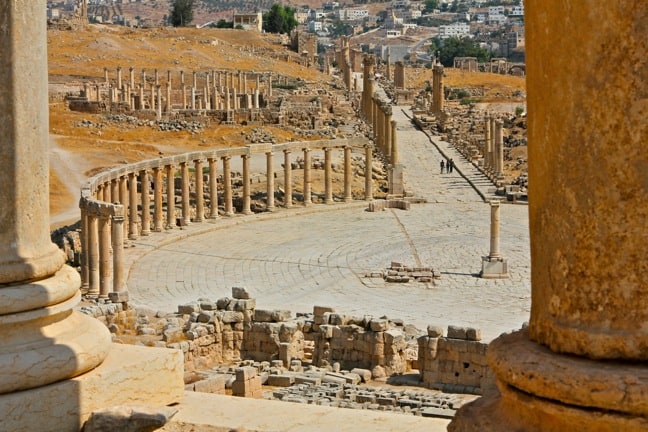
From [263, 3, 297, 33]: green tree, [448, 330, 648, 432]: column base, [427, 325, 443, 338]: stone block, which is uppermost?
[263, 3, 297, 33]: green tree

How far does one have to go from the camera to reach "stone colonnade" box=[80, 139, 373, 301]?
87.2 ft

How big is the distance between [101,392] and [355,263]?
78.6 ft

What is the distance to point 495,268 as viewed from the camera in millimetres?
30062

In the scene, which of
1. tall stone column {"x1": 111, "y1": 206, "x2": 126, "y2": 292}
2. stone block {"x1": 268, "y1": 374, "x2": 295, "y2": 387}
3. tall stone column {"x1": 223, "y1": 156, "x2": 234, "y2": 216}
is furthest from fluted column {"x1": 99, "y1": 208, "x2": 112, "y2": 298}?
tall stone column {"x1": 223, "y1": 156, "x2": 234, "y2": 216}

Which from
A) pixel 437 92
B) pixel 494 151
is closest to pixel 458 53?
pixel 437 92

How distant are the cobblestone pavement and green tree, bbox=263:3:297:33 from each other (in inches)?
4294

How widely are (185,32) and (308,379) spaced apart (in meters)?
111

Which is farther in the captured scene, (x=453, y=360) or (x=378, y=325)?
(x=378, y=325)

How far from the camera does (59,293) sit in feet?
26.3

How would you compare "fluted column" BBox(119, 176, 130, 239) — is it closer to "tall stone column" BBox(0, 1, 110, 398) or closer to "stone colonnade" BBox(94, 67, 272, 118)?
"tall stone column" BBox(0, 1, 110, 398)

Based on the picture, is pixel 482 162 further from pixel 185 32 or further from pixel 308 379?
pixel 185 32

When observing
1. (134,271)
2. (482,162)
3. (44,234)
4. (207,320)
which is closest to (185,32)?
(482,162)

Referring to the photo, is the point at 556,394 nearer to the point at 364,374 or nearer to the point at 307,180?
the point at 364,374

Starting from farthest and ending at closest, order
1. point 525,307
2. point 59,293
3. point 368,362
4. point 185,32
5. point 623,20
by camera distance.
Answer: point 185,32, point 525,307, point 368,362, point 59,293, point 623,20
